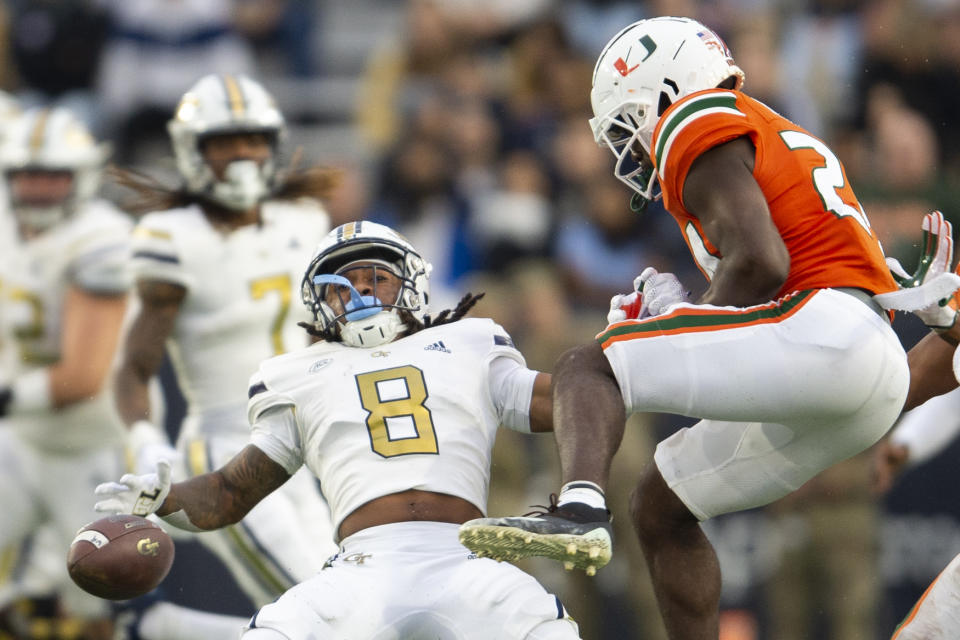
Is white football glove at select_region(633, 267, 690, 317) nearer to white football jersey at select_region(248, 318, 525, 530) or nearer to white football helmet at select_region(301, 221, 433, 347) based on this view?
white football jersey at select_region(248, 318, 525, 530)

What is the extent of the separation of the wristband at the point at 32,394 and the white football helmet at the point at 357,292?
263 cm

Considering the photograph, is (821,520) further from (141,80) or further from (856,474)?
(141,80)

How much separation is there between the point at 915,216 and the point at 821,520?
163cm

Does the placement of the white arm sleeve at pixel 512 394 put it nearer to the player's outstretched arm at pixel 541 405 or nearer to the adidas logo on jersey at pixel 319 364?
the player's outstretched arm at pixel 541 405

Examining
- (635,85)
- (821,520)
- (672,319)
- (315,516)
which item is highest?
(635,85)

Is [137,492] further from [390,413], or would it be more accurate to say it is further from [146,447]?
[146,447]

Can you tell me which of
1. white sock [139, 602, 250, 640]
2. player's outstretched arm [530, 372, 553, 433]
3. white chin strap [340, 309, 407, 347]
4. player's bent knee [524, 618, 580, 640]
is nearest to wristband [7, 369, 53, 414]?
white sock [139, 602, 250, 640]

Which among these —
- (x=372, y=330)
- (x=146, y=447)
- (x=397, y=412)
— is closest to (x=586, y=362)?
(x=397, y=412)

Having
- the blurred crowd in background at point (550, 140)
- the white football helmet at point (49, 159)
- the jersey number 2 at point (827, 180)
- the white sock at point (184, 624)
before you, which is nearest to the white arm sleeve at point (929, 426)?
the blurred crowd in background at point (550, 140)

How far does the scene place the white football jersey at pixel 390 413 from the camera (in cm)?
468

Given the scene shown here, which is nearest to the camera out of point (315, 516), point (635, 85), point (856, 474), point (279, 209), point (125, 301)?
point (635, 85)

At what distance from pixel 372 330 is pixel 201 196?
2176mm

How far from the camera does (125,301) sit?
→ 291 inches

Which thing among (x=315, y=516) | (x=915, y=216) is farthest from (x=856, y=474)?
(x=315, y=516)
